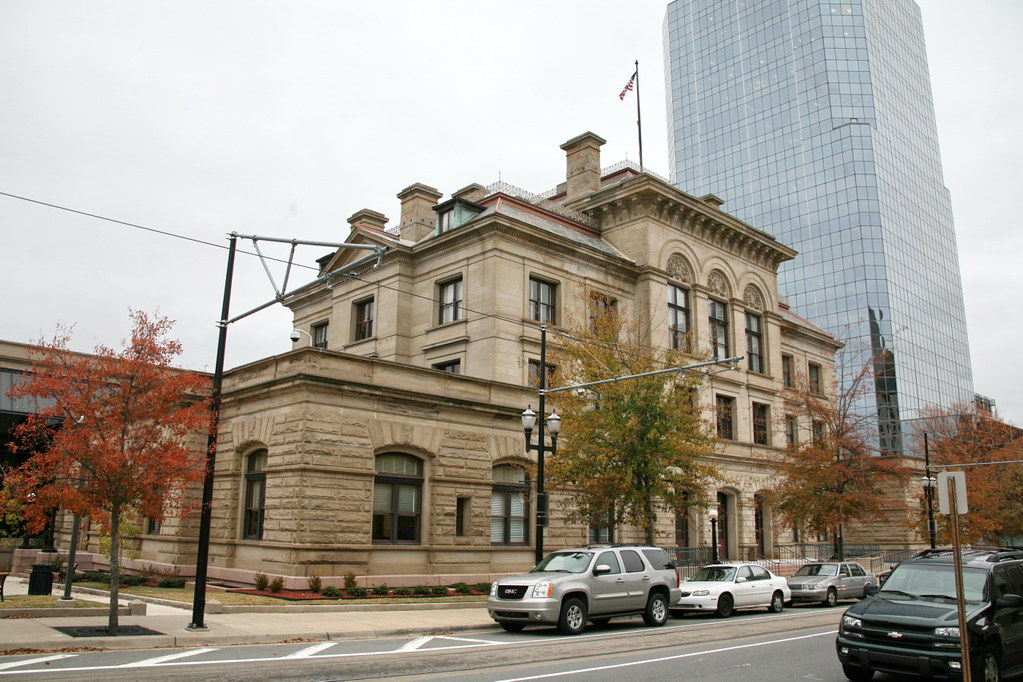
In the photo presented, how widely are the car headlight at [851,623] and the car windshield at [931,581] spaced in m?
1.20

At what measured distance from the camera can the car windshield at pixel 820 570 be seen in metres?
27.7

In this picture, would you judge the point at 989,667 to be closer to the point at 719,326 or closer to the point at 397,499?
the point at 397,499

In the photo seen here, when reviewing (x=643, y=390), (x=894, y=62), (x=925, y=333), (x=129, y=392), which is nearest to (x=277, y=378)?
(x=129, y=392)

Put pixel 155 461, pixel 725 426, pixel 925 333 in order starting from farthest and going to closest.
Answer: pixel 925 333 → pixel 725 426 → pixel 155 461

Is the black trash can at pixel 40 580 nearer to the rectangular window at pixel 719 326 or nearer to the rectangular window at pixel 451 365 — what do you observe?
the rectangular window at pixel 451 365

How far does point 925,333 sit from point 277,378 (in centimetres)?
10572

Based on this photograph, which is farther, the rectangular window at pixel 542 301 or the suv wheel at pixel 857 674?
the rectangular window at pixel 542 301

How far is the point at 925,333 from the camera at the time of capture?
110 m

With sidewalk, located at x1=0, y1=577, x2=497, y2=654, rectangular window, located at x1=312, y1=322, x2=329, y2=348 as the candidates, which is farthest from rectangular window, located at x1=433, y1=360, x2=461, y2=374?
sidewalk, located at x1=0, y1=577, x2=497, y2=654

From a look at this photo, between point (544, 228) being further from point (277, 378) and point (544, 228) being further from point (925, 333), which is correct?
point (925, 333)

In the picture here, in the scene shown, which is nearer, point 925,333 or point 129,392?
point 129,392

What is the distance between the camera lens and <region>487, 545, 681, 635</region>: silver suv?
17406 millimetres

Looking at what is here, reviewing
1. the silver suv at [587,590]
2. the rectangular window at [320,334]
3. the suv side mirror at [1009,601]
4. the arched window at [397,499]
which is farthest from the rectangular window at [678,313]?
the suv side mirror at [1009,601]

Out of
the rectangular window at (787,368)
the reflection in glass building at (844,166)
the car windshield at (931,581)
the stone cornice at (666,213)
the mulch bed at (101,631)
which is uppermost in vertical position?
the reflection in glass building at (844,166)
